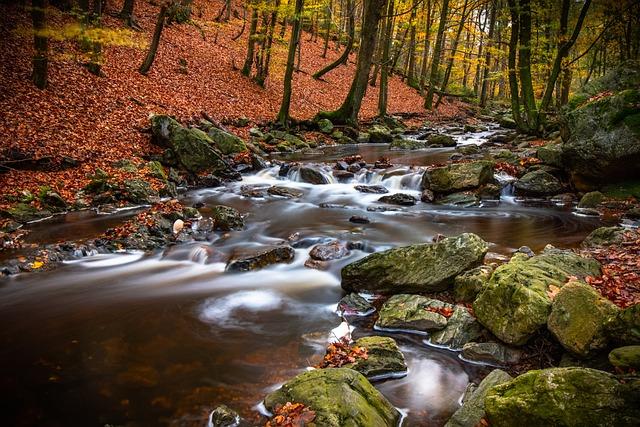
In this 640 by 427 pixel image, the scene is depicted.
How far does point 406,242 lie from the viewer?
895 centimetres

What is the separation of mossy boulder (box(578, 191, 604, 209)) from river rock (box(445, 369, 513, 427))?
26.9 feet

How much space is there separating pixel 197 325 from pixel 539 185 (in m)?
9.99

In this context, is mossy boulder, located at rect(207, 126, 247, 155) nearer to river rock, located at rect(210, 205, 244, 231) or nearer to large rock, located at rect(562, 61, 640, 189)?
river rock, located at rect(210, 205, 244, 231)

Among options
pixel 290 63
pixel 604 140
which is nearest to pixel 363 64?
pixel 290 63

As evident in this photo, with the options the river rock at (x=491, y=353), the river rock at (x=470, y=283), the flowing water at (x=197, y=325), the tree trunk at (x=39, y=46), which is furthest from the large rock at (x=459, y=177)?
the tree trunk at (x=39, y=46)

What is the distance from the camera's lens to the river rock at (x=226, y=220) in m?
9.83

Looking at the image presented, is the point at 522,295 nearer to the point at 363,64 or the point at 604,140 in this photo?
the point at 604,140

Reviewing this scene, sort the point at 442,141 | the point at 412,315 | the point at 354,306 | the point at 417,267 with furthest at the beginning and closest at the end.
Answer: the point at 442,141
the point at 417,267
the point at 354,306
the point at 412,315

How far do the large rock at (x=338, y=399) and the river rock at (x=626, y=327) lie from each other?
2.14 m

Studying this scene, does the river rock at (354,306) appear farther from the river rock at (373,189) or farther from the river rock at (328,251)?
the river rock at (373,189)

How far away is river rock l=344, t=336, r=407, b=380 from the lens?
4.66 metres

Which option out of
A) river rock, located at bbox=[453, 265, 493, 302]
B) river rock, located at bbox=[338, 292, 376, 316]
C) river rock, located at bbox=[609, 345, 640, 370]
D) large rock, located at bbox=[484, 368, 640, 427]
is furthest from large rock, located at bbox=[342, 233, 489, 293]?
large rock, located at bbox=[484, 368, 640, 427]

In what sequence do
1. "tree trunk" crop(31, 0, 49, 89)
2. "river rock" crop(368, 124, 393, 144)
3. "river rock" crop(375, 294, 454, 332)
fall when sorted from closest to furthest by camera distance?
1. "river rock" crop(375, 294, 454, 332)
2. "tree trunk" crop(31, 0, 49, 89)
3. "river rock" crop(368, 124, 393, 144)

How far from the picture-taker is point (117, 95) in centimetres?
1555
